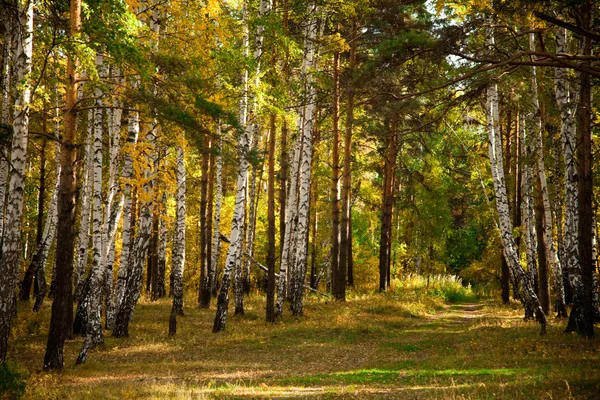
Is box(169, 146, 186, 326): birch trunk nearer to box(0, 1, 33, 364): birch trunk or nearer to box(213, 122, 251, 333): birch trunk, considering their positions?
box(213, 122, 251, 333): birch trunk

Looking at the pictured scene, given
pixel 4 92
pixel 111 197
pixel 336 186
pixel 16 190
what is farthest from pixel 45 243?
pixel 336 186

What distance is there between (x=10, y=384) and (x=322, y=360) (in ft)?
21.9

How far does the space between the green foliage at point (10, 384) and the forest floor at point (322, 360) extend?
22 centimetres

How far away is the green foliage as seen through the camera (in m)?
7.18

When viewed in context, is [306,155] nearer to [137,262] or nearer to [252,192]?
[252,192]

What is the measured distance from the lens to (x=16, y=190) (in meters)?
9.23

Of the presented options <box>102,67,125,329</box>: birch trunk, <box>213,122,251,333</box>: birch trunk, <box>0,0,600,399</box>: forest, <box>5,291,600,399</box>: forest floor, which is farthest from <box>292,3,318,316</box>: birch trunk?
<box>102,67,125,329</box>: birch trunk

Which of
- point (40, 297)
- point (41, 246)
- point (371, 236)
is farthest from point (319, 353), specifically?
point (371, 236)

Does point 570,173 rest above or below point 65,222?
above

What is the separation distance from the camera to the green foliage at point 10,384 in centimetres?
718

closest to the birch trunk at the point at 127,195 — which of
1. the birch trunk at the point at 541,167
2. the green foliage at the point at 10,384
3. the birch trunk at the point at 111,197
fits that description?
the birch trunk at the point at 111,197

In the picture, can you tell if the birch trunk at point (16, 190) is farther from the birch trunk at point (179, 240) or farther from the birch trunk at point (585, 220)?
the birch trunk at point (585, 220)

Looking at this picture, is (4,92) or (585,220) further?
(585,220)

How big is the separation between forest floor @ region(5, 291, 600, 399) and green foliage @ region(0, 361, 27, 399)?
0.22m
